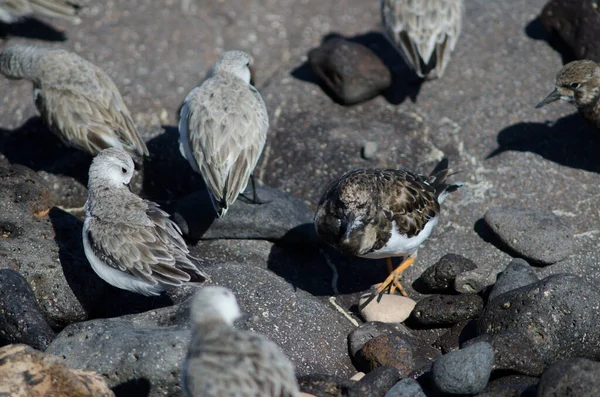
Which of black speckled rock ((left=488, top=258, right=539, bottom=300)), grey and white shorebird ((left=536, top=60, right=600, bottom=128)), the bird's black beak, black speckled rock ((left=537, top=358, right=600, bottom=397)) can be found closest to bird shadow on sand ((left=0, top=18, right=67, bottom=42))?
the bird's black beak

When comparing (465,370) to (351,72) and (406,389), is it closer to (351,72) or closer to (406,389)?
(406,389)

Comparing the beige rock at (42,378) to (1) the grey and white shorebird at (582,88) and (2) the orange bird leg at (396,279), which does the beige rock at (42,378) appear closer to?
(2) the orange bird leg at (396,279)

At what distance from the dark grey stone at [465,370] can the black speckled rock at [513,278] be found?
1.00 meters

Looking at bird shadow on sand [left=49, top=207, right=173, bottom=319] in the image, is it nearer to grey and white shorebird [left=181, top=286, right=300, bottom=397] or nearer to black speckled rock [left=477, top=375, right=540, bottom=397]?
grey and white shorebird [left=181, top=286, right=300, bottom=397]

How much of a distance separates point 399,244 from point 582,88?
2.81 meters

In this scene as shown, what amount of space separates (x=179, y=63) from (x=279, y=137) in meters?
1.86

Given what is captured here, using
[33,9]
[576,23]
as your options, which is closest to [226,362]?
[576,23]

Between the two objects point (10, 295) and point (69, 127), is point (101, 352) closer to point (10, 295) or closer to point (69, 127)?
point (10, 295)

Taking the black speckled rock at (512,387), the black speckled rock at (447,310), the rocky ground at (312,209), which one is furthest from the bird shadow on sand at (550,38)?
the black speckled rock at (512,387)

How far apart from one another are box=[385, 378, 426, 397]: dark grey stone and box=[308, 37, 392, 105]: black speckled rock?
3926 millimetres

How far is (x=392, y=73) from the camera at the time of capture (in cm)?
898

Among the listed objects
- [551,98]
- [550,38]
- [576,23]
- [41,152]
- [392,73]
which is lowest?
[41,152]

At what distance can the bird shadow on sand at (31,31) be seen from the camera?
9.55 meters

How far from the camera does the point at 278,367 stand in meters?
4.42
